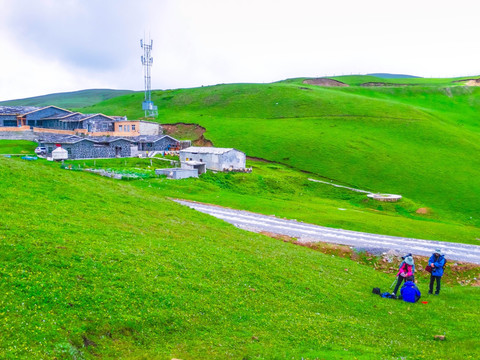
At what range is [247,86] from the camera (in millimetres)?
183000

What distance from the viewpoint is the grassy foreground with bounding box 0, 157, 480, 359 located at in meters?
13.8

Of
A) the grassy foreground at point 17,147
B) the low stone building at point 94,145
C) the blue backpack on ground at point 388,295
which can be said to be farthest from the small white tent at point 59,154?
the blue backpack on ground at point 388,295

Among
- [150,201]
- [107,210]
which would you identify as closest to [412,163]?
[150,201]

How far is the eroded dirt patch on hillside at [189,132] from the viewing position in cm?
11594

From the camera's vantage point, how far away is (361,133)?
116250 mm

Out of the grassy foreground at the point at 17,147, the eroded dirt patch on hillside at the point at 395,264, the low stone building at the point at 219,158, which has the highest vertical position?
the grassy foreground at the point at 17,147

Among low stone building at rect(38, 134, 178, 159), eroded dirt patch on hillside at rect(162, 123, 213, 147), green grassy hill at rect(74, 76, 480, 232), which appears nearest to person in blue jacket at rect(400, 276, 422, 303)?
green grassy hill at rect(74, 76, 480, 232)

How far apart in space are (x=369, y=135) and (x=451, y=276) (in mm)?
85917

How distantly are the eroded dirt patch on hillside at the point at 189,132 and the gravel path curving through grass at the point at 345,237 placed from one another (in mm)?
67618

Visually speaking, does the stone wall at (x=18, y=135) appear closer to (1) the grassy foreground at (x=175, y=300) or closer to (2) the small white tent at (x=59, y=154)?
(2) the small white tent at (x=59, y=154)

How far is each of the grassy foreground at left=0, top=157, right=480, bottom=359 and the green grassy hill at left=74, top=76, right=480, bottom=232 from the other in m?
57.3

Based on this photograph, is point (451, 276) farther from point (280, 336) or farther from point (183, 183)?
point (183, 183)

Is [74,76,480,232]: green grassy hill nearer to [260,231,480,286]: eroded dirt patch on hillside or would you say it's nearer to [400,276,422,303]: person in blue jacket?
[260,231,480,286]: eroded dirt patch on hillside

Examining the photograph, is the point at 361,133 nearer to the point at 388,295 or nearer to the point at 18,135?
the point at 18,135
